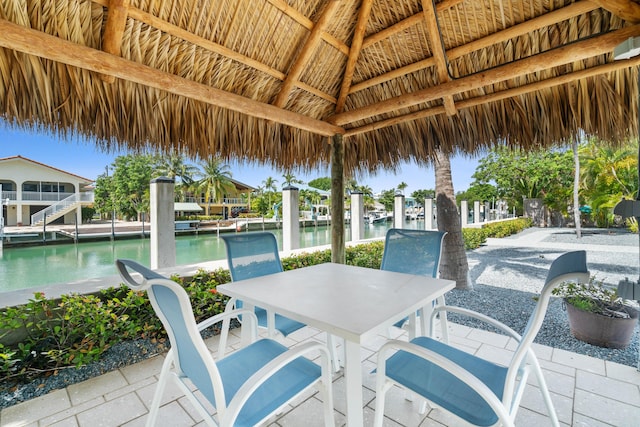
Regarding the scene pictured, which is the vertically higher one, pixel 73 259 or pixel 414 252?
pixel 414 252

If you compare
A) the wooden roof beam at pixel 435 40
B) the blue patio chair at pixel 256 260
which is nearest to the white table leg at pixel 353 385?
the blue patio chair at pixel 256 260

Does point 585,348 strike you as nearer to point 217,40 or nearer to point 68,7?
point 217,40

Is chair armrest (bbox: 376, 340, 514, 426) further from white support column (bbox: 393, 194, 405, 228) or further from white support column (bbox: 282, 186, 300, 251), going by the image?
white support column (bbox: 393, 194, 405, 228)

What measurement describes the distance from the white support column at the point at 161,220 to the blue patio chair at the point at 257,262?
188 centimetres

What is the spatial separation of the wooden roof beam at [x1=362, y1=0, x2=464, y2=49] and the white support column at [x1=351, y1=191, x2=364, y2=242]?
15.6 feet

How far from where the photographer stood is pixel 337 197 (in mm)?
3736

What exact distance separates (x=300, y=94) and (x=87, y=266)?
11.3 meters

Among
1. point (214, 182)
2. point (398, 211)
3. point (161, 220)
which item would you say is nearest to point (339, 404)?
point (161, 220)

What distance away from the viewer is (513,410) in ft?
3.73

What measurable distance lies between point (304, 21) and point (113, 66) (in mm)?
1579

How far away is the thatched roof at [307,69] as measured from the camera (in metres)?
1.91

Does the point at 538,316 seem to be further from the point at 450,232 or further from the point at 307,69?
the point at 450,232

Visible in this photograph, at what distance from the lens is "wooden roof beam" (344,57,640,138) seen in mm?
2197

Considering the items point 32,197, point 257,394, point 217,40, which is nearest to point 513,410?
point 257,394
